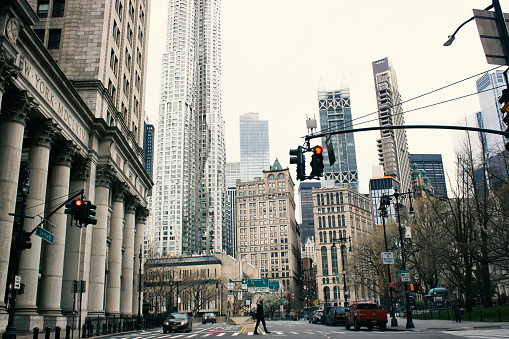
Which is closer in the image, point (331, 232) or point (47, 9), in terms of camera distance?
point (47, 9)

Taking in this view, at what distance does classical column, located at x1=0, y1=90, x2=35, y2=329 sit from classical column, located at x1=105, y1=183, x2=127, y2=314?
17937mm

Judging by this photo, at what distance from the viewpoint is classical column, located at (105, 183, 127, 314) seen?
4031 centimetres

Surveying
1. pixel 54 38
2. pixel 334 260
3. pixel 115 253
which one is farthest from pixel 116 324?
pixel 334 260

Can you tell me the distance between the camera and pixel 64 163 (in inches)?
1264

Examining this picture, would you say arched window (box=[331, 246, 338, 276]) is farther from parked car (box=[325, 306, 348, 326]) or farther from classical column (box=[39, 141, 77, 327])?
classical column (box=[39, 141, 77, 327])

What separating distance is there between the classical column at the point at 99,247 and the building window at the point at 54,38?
1178cm

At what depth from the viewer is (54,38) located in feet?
129

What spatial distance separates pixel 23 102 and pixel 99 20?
1752 cm

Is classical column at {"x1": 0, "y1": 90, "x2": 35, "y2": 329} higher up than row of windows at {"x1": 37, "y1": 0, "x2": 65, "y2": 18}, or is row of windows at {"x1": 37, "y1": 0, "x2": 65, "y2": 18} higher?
row of windows at {"x1": 37, "y1": 0, "x2": 65, "y2": 18}

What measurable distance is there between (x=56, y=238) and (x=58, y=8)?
22411mm

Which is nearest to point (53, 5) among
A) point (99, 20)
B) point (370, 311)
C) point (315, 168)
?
point (99, 20)

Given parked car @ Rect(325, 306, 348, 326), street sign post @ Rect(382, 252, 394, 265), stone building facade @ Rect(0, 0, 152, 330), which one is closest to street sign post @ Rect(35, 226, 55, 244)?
stone building facade @ Rect(0, 0, 152, 330)

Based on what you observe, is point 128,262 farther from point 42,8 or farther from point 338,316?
point 42,8

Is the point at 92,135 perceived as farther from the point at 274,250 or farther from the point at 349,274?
the point at 274,250
